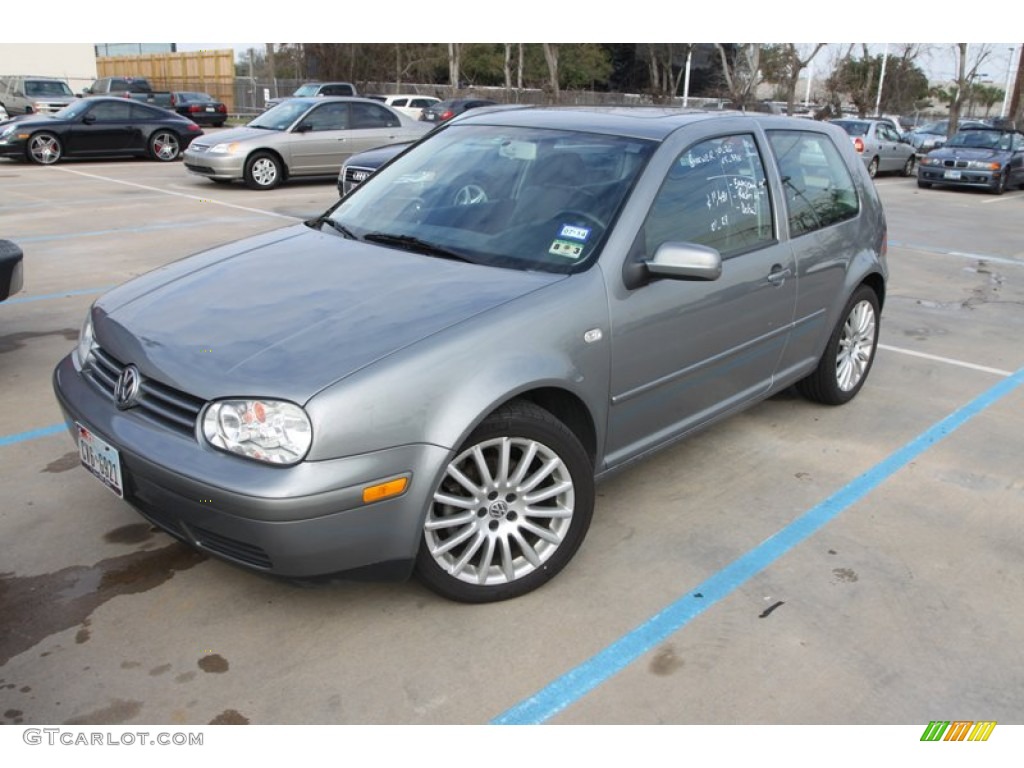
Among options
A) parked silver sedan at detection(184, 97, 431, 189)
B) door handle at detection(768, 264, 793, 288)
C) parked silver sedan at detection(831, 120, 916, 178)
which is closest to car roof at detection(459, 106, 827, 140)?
door handle at detection(768, 264, 793, 288)

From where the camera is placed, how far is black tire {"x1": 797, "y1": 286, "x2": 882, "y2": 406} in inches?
195

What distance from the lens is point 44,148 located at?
55.2 feet

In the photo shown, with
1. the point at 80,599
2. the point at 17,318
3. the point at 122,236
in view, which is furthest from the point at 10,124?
the point at 80,599

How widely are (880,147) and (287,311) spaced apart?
2106cm

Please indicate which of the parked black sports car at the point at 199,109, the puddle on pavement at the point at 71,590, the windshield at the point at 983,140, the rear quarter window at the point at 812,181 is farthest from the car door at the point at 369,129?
the parked black sports car at the point at 199,109

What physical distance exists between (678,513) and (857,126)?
66.1ft

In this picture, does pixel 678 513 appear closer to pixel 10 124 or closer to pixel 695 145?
pixel 695 145

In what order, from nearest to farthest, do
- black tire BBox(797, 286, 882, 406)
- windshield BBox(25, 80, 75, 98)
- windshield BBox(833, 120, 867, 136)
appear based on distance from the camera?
black tire BBox(797, 286, 882, 406) < windshield BBox(833, 120, 867, 136) < windshield BBox(25, 80, 75, 98)

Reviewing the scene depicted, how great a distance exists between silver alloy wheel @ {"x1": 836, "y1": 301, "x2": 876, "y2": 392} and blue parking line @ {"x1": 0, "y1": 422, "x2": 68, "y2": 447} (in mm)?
4169

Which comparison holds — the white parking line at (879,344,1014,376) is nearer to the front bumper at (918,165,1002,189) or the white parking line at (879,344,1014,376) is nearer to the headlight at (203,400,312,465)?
the headlight at (203,400,312,465)

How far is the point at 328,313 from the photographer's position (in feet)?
9.88

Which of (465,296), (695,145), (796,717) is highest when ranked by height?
(695,145)

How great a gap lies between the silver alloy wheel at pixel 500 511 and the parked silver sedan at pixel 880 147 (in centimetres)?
1939

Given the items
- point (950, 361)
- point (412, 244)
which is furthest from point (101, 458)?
point (950, 361)
